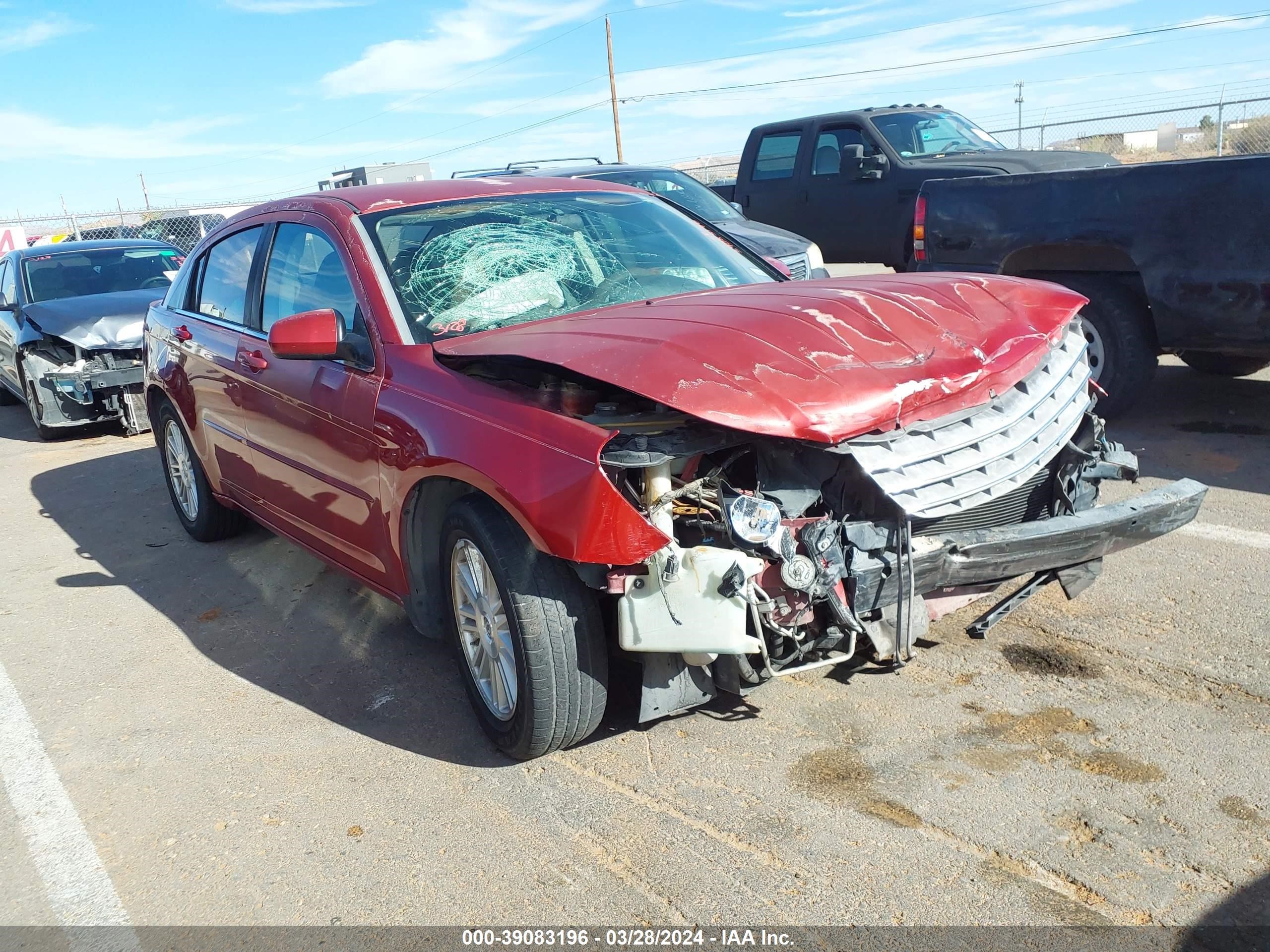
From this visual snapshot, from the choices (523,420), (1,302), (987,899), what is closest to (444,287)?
(523,420)

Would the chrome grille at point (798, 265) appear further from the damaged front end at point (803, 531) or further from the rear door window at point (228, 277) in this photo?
the damaged front end at point (803, 531)

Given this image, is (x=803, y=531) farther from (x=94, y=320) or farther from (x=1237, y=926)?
(x=94, y=320)

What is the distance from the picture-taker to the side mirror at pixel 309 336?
3689mm

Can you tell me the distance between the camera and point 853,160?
11.3 m

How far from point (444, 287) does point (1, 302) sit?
9.08m

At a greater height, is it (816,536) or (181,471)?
(816,536)

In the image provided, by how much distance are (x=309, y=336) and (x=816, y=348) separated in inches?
70.8

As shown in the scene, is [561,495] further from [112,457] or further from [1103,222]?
[112,457]

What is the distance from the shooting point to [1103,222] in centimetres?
607

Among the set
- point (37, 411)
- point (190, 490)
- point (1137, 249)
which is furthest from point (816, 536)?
point (37, 411)

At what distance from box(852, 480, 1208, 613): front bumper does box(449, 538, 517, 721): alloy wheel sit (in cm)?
111

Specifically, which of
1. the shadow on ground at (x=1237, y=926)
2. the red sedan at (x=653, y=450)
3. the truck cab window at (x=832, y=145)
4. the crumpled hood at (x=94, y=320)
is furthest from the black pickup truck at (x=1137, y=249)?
the crumpled hood at (x=94, y=320)

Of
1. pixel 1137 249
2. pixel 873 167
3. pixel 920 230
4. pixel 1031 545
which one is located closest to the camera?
pixel 1031 545

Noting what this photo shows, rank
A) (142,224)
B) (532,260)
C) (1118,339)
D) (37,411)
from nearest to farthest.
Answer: (532,260)
(1118,339)
(37,411)
(142,224)
